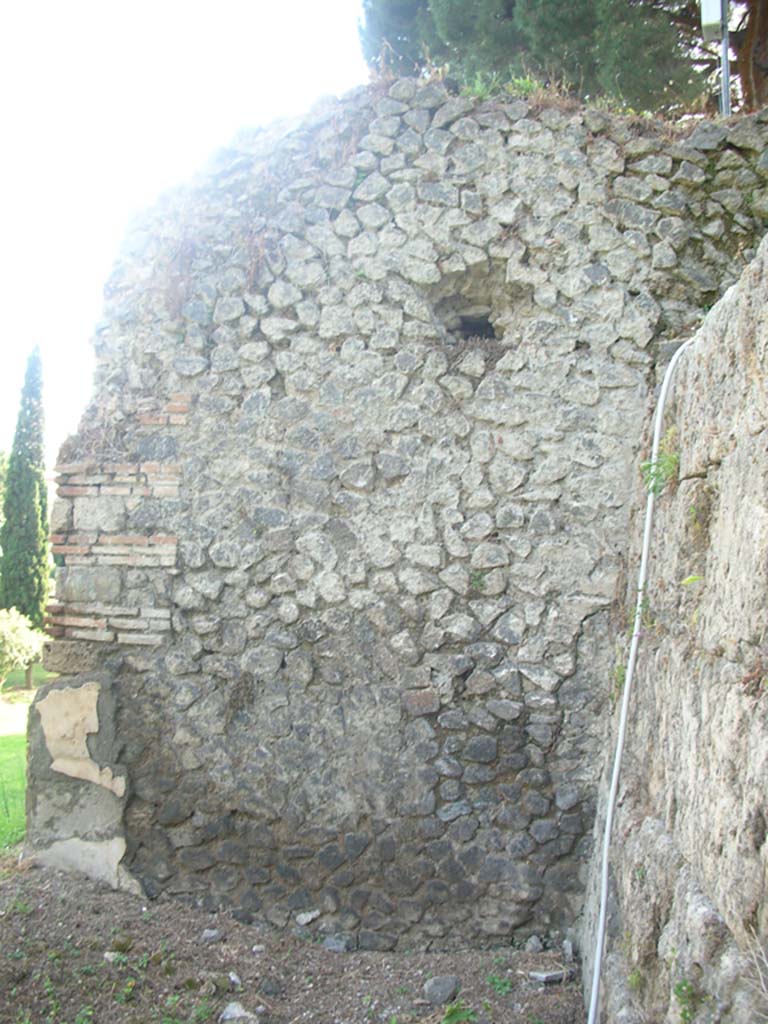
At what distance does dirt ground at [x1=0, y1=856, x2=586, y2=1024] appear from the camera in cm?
324

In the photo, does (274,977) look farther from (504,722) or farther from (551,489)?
(551,489)

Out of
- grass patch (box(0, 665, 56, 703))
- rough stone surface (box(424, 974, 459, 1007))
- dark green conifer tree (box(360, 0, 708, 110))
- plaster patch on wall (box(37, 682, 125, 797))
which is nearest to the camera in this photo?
rough stone surface (box(424, 974, 459, 1007))

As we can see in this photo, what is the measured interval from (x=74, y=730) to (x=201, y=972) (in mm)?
1213

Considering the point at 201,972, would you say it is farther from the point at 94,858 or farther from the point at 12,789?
the point at 12,789

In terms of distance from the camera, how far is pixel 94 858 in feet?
13.2

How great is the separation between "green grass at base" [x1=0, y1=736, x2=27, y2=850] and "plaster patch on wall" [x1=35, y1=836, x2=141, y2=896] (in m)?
0.60

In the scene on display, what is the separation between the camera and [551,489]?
4.05 metres

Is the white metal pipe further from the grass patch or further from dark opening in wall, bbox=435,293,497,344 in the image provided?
the grass patch

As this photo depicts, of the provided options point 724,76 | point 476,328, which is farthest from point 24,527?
point 724,76

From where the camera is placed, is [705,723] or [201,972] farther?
[201,972]

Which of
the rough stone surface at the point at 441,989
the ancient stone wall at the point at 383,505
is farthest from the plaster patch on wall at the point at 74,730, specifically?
the rough stone surface at the point at 441,989

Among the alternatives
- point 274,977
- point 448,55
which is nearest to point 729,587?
point 274,977

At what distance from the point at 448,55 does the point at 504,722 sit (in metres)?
7.34

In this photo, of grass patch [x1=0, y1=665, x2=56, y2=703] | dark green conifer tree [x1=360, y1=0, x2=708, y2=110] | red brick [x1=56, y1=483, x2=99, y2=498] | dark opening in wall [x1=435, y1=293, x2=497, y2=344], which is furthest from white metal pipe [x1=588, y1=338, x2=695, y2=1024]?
grass patch [x1=0, y1=665, x2=56, y2=703]
